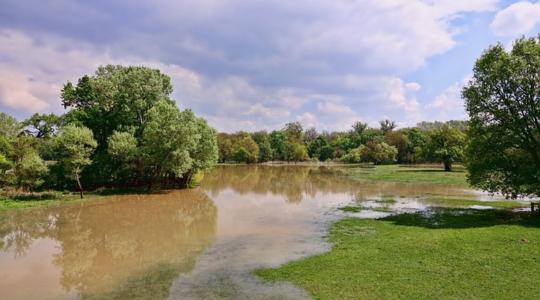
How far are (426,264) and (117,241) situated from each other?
16.2m

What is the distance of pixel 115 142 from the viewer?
127ft

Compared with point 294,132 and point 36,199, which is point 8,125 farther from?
point 294,132

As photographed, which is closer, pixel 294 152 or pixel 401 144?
pixel 401 144

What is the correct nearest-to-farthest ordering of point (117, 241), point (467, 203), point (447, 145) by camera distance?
point (117, 241) < point (467, 203) < point (447, 145)

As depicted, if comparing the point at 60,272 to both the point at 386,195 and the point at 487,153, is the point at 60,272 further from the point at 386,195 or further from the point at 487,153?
the point at 386,195

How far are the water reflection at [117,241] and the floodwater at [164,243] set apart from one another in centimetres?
5

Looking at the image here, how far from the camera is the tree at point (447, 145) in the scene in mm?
66500

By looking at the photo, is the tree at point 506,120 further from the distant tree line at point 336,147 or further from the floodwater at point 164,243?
the distant tree line at point 336,147

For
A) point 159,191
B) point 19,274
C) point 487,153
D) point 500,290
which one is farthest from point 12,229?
point 487,153

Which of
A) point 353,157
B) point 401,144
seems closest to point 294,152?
point 353,157

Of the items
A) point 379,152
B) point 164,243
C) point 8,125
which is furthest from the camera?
point 379,152

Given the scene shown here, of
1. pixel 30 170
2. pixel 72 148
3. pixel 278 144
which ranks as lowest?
pixel 30 170

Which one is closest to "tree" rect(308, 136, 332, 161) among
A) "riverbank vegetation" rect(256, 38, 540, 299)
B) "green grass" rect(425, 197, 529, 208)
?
"green grass" rect(425, 197, 529, 208)

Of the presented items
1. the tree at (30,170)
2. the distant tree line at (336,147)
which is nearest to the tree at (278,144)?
the distant tree line at (336,147)
